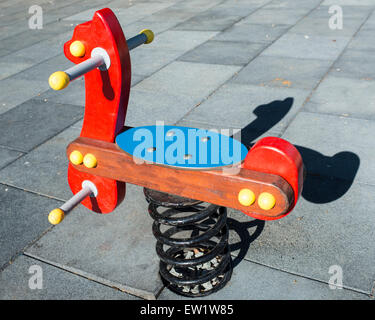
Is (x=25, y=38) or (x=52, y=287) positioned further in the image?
(x=25, y=38)

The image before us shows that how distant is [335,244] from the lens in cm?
316

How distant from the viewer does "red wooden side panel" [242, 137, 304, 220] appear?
2.10m

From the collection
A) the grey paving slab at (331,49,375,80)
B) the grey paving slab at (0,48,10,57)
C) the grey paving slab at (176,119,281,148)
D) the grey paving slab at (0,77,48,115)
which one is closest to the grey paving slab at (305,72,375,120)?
the grey paving slab at (331,49,375,80)

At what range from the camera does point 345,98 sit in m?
5.41

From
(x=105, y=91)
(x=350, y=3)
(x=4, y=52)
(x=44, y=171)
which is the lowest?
(x=350, y=3)

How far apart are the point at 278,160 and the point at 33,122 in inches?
164

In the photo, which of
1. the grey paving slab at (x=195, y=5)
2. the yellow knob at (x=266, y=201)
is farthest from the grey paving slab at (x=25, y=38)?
the yellow knob at (x=266, y=201)

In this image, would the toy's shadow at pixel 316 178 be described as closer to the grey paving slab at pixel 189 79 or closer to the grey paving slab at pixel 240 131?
the grey paving slab at pixel 240 131

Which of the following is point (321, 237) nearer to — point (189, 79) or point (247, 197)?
point (247, 197)

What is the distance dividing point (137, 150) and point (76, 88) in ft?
14.2

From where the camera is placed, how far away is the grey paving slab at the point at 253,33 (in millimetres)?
7863

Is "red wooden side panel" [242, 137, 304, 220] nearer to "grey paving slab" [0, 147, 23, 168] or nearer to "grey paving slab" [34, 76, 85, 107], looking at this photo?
"grey paving slab" [0, 147, 23, 168]

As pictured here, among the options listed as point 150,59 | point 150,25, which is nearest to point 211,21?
point 150,25

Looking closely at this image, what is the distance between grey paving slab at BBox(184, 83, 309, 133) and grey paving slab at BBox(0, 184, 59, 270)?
2.10m
